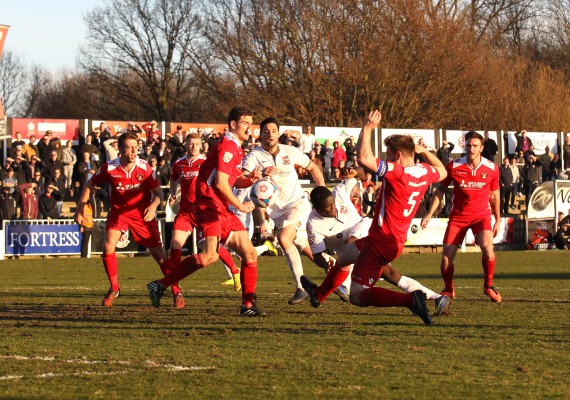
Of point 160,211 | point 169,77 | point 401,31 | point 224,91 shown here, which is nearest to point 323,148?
point 160,211

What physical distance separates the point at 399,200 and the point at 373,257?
22.7 inches

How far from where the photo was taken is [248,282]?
36.6 feet

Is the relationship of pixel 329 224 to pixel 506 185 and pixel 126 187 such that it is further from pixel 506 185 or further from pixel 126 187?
pixel 506 185

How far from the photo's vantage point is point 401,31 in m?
46.4

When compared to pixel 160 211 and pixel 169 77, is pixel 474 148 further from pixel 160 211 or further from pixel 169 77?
pixel 169 77

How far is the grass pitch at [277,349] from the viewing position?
22.2ft

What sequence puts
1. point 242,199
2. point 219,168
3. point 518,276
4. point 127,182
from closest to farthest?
1. point 219,168
2. point 127,182
3. point 242,199
4. point 518,276

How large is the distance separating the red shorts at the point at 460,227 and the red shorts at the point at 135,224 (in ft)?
11.6

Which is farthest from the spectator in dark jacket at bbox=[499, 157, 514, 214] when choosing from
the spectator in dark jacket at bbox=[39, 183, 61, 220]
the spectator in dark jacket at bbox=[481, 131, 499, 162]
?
the spectator in dark jacket at bbox=[39, 183, 61, 220]

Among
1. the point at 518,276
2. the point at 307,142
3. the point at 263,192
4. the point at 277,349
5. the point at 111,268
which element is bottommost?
the point at 518,276

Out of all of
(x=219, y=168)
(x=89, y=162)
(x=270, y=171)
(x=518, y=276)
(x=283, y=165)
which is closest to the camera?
(x=219, y=168)

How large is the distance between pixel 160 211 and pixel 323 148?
537 centimetres

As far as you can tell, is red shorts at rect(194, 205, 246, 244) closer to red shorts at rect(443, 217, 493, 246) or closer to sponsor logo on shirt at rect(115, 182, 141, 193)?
sponsor logo on shirt at rect(115, 182, 141, 193)

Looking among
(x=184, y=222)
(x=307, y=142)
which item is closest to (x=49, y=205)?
(x=307, y=142)
